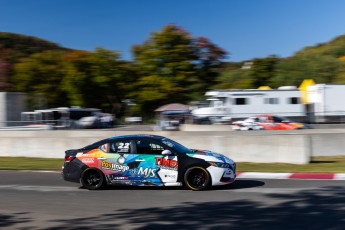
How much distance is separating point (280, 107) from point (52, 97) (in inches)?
1187

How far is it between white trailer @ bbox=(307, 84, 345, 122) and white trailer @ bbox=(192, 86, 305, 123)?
1.48 m

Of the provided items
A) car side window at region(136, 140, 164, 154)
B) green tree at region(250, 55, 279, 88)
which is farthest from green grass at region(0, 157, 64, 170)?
green tree at region(250, 55, 279, 88)

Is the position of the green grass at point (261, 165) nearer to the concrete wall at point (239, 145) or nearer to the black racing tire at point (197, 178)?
the concrete wall at point (239, 145)

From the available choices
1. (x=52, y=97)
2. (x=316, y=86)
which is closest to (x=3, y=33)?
(x=52, y=97)

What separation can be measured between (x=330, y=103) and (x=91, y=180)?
104 ft

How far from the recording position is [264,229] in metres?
7.20

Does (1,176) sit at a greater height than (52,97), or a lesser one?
lesser

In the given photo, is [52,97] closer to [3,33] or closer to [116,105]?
[116,105]

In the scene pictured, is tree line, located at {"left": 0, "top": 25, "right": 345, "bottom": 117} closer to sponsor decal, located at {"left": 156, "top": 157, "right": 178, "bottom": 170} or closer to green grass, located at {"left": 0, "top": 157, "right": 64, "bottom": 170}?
green grass, located at {"left": 0, "top": 157, "right": 64, "bottom": 170}

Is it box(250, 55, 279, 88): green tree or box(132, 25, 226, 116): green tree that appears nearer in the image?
box(132, 25, 226, 116): green tree

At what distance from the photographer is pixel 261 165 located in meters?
17.3

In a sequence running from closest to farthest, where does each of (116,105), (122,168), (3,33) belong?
(122,168), (116,105), (3,33)

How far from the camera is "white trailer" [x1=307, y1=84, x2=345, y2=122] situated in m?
39.6

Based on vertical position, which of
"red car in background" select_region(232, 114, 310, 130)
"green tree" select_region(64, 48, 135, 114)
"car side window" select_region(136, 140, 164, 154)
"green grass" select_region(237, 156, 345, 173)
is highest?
"green tree" select_region(64, 48, 135, 114)
